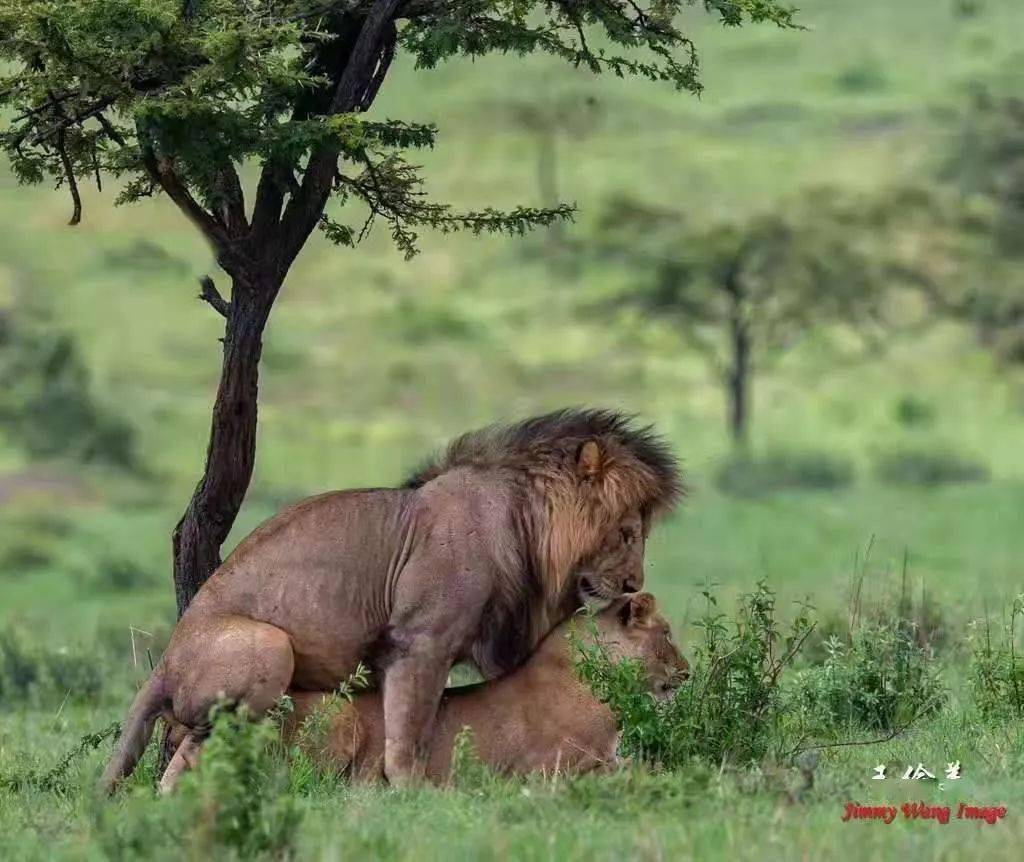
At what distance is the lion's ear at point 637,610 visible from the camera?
26.6ft

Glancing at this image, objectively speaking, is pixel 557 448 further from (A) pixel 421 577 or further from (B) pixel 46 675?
(B) pixel 46 675

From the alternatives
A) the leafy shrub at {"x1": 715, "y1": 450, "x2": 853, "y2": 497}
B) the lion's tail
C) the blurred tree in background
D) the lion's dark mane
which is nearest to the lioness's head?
the lion's dark mane

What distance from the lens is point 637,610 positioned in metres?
8.11

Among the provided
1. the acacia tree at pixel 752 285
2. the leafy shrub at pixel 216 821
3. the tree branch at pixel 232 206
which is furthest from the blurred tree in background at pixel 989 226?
the leafy shrub at pixel 216 821

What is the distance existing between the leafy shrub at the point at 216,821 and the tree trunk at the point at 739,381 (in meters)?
33.1

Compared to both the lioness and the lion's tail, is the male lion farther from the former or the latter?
the lioness

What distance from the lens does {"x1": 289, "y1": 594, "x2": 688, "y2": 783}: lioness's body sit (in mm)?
7781

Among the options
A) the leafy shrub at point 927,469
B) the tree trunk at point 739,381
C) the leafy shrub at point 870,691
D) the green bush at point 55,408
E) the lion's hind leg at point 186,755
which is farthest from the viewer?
the tree trunk at point 739,381

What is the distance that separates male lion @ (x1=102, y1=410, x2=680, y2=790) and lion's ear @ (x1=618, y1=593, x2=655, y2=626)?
0.14 m

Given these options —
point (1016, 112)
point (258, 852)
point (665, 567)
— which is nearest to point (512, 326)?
point (1016, 112)

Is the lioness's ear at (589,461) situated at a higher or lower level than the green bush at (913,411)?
higher

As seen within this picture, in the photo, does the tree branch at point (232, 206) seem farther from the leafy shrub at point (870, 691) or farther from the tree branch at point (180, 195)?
the leafy shrub at point (870, 691)

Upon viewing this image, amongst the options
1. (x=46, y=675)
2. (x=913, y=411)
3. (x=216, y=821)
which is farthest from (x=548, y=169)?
(x=216, y=821)

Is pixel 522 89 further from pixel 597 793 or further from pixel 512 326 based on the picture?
pixel 597 793
